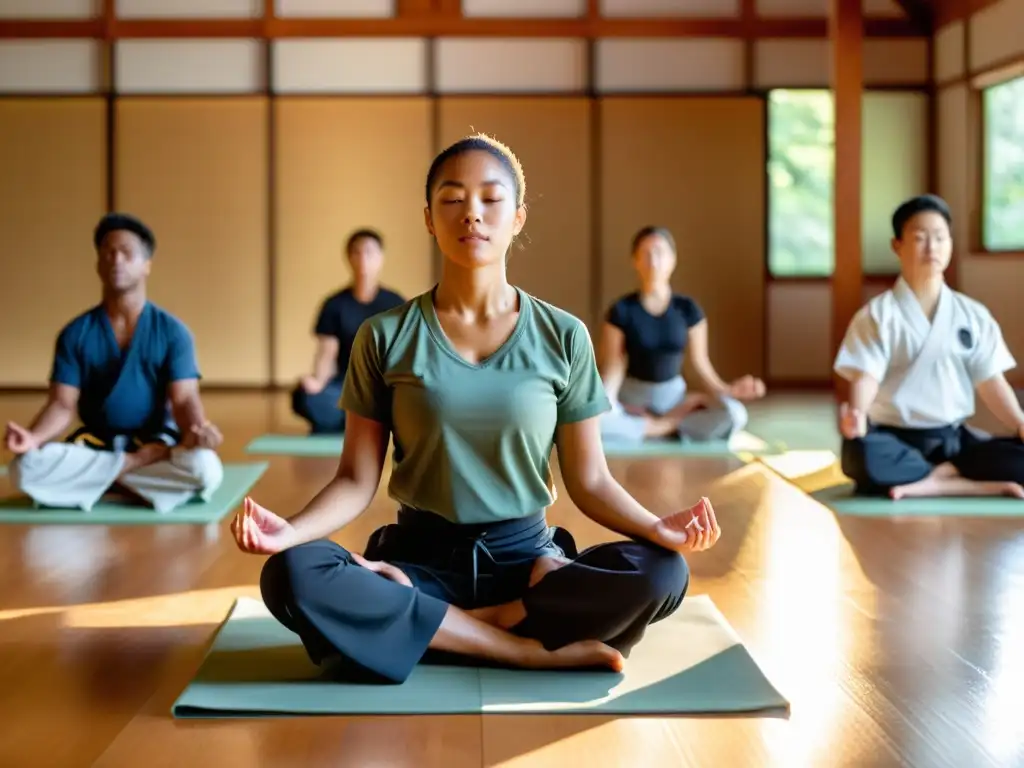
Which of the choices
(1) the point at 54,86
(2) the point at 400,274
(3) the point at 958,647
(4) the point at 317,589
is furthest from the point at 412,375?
(1) the point at 54,86

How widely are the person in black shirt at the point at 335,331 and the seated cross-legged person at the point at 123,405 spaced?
183cm

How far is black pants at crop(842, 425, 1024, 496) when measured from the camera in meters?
4.38

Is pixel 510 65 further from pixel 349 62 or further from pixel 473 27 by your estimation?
pixel 349 62

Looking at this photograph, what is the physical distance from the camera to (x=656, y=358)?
20.0ft

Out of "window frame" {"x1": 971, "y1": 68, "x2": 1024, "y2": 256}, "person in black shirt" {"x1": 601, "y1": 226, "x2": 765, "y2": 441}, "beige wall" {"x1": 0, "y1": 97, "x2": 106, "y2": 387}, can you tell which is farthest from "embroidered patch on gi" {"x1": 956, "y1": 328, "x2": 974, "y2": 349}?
"beige wall" {"x1": 0, "y1": 97, "x2": 106, "y2": 387}

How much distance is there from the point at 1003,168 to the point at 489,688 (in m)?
6.83

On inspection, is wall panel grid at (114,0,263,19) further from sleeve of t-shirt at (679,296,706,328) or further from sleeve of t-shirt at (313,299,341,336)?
sleeve of t-shirt at (679,296,706,328)

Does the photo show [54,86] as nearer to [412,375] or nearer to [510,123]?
[510,123]

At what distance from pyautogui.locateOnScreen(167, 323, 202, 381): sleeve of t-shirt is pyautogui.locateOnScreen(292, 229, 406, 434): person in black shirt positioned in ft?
6.24

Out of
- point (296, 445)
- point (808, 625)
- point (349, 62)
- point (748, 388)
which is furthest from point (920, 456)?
point (349, 62)

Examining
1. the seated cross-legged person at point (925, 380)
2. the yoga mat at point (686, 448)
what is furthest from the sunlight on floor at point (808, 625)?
the yoga mat at point (686, 448)

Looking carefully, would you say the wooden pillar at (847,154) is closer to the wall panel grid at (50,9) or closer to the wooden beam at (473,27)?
the wooden beam at (473,27)

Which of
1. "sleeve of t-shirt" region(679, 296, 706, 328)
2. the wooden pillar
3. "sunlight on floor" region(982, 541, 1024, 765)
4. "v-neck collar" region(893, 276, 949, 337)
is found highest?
the wooden pillar

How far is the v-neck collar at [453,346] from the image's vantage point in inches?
95.7
